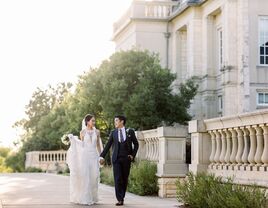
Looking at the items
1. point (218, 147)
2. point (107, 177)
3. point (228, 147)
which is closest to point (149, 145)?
point (107, 177)

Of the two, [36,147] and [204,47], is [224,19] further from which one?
[36,147]

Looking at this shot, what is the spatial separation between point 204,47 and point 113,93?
9999 millimetres

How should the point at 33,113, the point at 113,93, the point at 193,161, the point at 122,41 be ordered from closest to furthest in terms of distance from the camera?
the point at 193,161 < the point at 113,93 < the point at 122,41 < the point at 33,113

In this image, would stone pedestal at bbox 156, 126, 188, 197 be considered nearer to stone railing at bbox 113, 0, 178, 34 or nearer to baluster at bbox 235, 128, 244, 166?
baluster at bbox 235, 128, 244, 166

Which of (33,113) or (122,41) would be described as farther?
(33,113)

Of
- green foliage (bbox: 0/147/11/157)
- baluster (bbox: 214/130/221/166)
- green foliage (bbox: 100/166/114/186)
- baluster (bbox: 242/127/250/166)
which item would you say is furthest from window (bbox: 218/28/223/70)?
green foliage (bbox: 0/147/11/157)

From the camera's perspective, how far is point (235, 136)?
40.1ft

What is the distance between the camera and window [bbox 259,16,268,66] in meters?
34.8

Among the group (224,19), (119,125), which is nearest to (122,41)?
(224,19)

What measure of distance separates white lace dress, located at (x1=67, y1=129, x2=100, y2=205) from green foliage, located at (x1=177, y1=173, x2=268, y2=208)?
2217 millimetres

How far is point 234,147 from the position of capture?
12.3m

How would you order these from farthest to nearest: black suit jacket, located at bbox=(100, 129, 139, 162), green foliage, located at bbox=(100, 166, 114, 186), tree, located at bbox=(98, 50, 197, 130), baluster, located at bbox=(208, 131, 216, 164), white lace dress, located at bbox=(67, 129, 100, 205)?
tree, located at bbox=(98, 50, 197, 130) < green foliage, located at bbox=(100, 166, 114, 186) < black suit jacket, located at bbox=(100, 129, 139, 162) < white lace dress, located at bbox=(67, 129, 100, 205) < baluster, located at bbox=(208, 131, 216, 164)

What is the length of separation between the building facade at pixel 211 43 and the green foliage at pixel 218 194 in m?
22.4

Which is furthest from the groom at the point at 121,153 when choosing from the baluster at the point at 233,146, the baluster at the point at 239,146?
the baluster at the point at 239,146
